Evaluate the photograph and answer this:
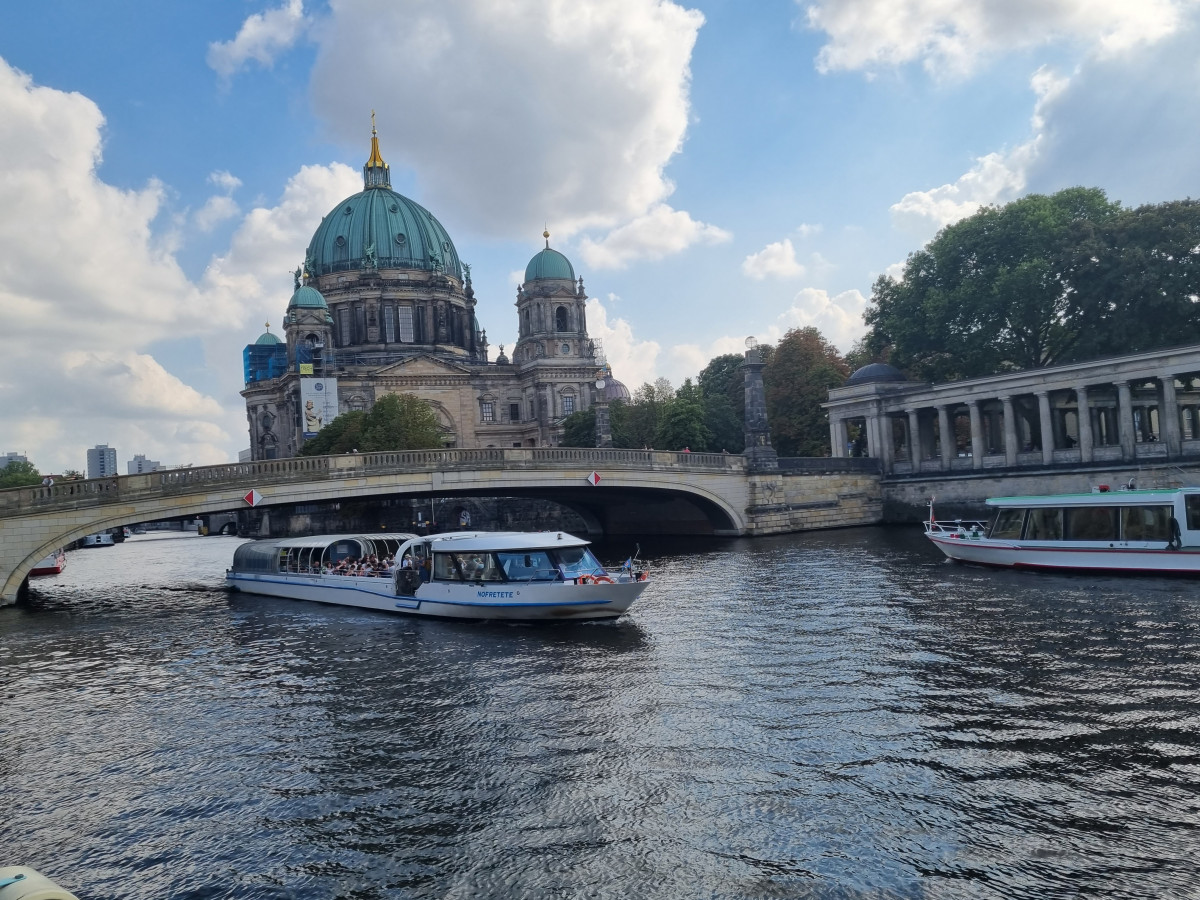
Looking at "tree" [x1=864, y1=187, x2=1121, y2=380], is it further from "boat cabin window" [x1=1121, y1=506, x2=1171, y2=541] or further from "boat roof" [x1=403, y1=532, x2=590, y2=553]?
"boat roof" [x1=403, y1=532, x2=590, y2=553]

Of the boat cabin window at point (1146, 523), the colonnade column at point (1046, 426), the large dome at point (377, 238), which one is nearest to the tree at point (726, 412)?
the colonnade column at point (1046, 426)

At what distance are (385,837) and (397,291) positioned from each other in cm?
10363

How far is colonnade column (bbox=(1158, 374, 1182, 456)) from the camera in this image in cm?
5078

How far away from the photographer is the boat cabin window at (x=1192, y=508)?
2906 centimetres

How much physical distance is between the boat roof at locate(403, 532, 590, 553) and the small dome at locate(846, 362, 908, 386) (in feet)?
139

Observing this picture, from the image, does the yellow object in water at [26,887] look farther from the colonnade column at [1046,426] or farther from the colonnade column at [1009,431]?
the colonnade column at [1009,431]

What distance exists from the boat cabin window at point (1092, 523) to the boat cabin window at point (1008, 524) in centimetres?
185

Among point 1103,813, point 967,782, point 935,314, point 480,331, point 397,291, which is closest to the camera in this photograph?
point 1103,813

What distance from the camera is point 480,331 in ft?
435

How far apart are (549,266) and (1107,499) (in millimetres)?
82619

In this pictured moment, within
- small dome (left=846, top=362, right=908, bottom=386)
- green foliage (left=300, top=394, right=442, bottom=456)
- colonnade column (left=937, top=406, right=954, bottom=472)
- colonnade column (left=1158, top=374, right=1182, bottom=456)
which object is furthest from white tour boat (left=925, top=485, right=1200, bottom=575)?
green foliage (left=300, top=394, right=442, bottom=456)

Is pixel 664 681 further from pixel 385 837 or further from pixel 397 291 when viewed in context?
pixel 397 291

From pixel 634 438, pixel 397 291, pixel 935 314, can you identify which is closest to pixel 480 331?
pixel 397 291

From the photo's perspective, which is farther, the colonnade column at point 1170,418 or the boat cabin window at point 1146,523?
the colonnade column at point 1170,418
